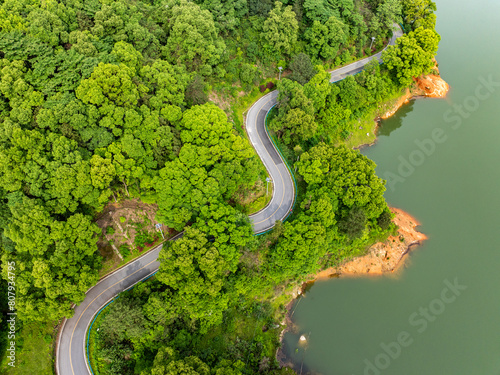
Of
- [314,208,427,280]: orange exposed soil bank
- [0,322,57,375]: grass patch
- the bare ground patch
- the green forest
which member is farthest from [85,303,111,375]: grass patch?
[314,208,427,280]: orange exposed soil bank

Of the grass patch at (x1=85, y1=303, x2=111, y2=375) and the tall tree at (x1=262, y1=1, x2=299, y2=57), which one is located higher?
the tall tree at (x1=262, y1=1, x2=299, y2=57)

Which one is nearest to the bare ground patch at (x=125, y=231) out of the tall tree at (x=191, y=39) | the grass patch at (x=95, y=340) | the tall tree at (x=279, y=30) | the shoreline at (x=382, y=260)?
the grass patch at (x=95, y=340)

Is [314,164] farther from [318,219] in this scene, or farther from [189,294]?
[189,294]

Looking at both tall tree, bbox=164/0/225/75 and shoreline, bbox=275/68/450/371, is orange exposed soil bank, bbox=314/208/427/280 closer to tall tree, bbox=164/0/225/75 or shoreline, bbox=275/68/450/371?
shoreline, bbox=275/68/450/371

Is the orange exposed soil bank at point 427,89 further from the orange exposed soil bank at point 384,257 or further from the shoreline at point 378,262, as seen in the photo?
the shoreline at point 378,262

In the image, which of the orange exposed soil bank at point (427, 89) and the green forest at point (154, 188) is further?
the orange exposed soil bank at point (427, 89)
